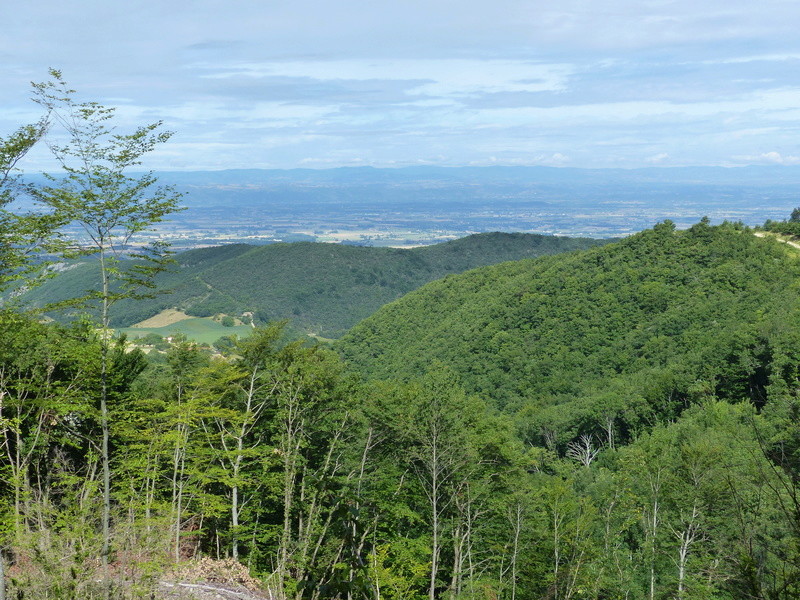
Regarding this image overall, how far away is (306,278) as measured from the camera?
150375 millimetres

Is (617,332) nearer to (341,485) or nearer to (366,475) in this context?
(366,475)

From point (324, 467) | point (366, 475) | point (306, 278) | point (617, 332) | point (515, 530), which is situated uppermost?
point (324, 467)

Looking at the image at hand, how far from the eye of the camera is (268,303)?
138 metres

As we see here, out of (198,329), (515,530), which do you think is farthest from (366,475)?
(198,329)

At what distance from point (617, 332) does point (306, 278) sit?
9608 centimetres

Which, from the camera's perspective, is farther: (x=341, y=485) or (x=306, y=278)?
(x=306, y=278)

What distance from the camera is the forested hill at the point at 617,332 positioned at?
152 feet

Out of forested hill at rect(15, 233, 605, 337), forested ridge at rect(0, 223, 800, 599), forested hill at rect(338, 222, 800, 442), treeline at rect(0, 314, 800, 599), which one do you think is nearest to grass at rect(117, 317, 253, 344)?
forested hill at rect(15, 233, 605, 337)

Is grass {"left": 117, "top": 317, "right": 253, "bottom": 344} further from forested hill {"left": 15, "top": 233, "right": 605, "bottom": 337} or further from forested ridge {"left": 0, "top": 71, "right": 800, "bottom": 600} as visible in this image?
forested ridge {"left": 0, "top": 71, "right": 800, "bottom": 600}

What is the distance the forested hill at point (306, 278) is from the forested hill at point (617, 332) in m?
52.5

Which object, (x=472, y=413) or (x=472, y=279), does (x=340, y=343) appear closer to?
(x=472, y=279)

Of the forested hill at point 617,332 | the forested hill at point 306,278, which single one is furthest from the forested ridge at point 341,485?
the forested hill at point 306,278

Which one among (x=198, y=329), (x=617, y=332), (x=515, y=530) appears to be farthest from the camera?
(x=198, y=329)

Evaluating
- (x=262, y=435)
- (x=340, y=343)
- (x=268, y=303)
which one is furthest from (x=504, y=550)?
(x=268, y=303)
